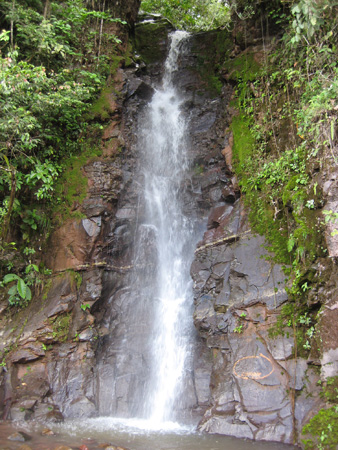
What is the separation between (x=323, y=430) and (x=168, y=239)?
20.3 ft

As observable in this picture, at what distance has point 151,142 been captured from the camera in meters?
11.7

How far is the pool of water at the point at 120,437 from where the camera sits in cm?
563

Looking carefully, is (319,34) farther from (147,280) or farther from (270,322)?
(147,280)

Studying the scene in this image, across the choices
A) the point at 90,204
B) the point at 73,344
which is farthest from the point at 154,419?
the point at 90,204

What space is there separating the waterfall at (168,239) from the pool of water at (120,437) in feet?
3.07

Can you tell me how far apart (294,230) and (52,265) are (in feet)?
20.0

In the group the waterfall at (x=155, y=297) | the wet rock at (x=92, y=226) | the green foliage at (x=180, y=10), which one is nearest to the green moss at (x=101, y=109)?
the waterfall at (x=155, y=297)

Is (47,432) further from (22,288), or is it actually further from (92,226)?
(92,226)

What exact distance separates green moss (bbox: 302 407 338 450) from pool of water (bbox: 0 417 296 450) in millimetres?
402

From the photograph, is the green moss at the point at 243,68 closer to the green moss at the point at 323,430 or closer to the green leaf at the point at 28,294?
the green leaf at the point at 28,294

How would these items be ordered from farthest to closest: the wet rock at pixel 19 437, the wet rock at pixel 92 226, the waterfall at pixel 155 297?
the wet rock at pixel 92 226 → the waterfall at pixel 155 297 → the wet rock at pixel 19 437

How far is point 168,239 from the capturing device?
33.6 ft

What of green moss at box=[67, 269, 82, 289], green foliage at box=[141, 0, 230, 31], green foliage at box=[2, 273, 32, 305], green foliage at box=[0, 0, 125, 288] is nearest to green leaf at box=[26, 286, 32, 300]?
green foliage at box=[2, 273, 32, 305]

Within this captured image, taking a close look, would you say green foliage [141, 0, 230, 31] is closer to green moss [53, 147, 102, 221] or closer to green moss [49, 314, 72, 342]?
green moss [53, 147, 102, 221]
